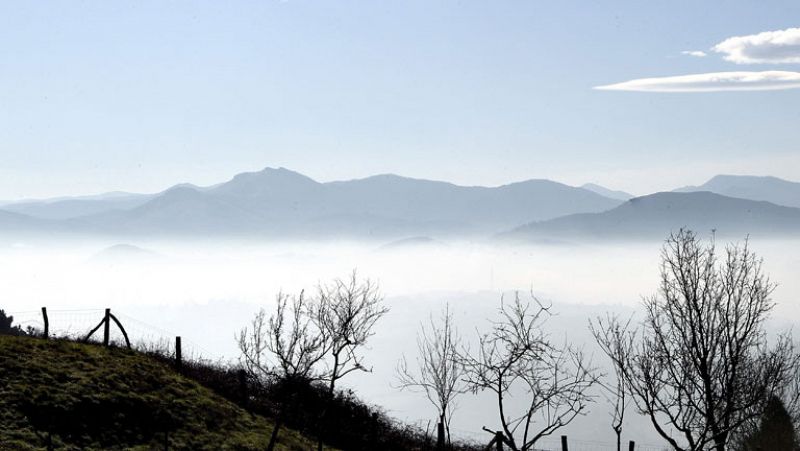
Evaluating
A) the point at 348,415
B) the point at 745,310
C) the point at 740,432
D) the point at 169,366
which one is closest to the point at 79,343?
the point at 169,366

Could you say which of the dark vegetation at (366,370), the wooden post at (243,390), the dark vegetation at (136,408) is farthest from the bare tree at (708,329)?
the wooden post at (243,390)

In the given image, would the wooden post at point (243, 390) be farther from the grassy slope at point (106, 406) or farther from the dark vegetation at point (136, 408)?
the grassy slope at point (106, 406)

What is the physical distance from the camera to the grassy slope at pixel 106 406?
28.9 m

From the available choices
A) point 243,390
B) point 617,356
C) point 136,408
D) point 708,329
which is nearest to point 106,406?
point 136,408

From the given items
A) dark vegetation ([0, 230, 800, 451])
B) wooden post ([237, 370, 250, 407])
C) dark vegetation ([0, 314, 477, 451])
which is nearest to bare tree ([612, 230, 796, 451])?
dark vegetation ([0, 230, 800, 451])

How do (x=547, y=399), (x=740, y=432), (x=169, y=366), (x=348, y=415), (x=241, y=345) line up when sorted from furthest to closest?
(x=740, y=432) → (x=348, y=415) → (x=241, y=345) → (x=169, y=366) → (x=547, y=399)

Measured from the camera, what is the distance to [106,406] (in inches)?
1268

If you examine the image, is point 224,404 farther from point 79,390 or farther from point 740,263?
point 740,263

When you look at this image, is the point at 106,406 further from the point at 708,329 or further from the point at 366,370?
the point at 708,329

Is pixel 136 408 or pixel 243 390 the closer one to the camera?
pixel 136 408

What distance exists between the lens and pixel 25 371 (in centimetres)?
3234

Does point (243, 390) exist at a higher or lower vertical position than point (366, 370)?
lower

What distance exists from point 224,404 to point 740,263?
24570 millimetres

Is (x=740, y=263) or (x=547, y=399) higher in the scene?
(x=740, y=263)
